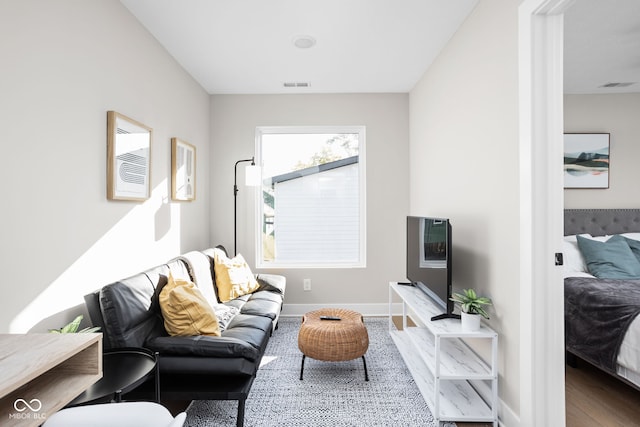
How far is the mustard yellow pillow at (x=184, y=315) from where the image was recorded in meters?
1.99

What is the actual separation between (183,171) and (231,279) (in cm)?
111

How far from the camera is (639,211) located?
355 cm

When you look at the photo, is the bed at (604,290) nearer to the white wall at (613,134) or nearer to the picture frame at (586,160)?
the white wall at (613,134)

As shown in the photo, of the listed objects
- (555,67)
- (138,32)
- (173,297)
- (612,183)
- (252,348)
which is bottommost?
(252,348)

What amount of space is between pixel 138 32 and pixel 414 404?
10.6 feet

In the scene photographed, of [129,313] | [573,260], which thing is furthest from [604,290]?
[129,313]

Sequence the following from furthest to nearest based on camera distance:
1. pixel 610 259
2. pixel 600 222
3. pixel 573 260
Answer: pixel 600 222, pixel 573 260, pixel 610 259

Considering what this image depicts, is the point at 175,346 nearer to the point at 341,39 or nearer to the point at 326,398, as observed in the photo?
the point at 326,398

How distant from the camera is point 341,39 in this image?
271 centimetres

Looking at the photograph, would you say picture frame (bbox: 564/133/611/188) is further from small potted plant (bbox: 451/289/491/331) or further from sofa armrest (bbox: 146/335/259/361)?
sofa armrest (bbox: 146/335/259/361)

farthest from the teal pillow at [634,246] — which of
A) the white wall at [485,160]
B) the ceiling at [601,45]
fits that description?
the white wall at [485,160]

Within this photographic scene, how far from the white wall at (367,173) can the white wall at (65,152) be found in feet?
4.28

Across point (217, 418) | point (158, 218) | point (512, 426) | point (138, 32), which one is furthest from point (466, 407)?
point (138, 32)

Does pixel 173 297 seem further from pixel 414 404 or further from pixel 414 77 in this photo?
pixel 414 77
